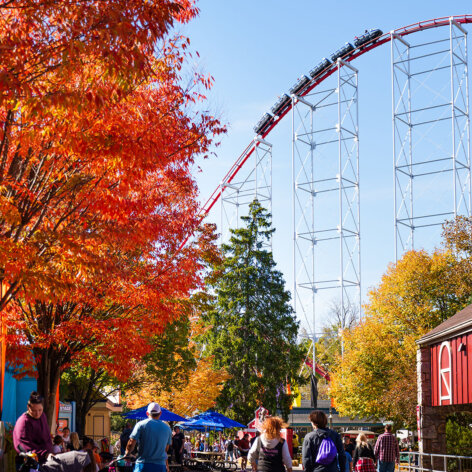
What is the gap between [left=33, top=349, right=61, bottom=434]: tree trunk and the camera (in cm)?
1756

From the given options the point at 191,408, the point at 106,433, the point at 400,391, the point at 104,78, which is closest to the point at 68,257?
the point at 104,78

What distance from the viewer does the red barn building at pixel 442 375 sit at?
18.3 meters

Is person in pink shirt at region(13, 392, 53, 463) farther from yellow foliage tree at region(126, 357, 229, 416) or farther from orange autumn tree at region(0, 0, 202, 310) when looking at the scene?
yellow foliage tree at region(126, 357, 229, 416)

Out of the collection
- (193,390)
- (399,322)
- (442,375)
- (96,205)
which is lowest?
(193,390)

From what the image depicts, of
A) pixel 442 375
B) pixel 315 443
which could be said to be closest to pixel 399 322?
pixel 442 375

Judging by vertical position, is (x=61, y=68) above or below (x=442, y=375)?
above

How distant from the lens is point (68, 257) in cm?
1123

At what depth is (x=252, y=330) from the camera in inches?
1699

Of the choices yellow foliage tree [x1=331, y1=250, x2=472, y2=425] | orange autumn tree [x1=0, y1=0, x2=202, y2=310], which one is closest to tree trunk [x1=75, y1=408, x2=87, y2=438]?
yellow foliage tree [x1=331, y1=250, x2=472, y2=425]

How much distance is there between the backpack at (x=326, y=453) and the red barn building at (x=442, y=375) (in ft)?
30.1

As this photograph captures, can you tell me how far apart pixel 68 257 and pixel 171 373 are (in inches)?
927

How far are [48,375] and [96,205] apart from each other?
7539mm

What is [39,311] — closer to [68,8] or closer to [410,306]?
[68,8]

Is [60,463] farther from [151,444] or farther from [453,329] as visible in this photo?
[453,329]
